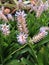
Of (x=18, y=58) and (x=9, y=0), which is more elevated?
(x=9, y=0)

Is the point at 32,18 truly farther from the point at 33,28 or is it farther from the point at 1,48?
the point at 1,48

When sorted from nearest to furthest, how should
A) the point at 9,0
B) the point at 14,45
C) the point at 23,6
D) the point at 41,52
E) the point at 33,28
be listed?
the point at 41,52
the point at 14,45
the point at 33,28
the point at 23,6
the point at 9,0

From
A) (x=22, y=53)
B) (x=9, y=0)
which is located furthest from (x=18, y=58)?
(x=9, y=0)

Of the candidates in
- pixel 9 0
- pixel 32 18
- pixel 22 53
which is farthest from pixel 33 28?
pixel 9 0

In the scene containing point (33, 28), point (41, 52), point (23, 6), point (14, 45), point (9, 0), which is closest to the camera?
point (41, 52)

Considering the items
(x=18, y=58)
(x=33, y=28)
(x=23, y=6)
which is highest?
(x=23, y=6)

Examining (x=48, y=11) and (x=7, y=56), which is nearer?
(x=7, y=56)

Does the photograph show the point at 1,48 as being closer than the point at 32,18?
Yes

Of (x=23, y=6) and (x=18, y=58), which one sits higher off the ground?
(x=23, y=6)

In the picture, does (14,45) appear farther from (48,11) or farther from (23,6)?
(48,11)
